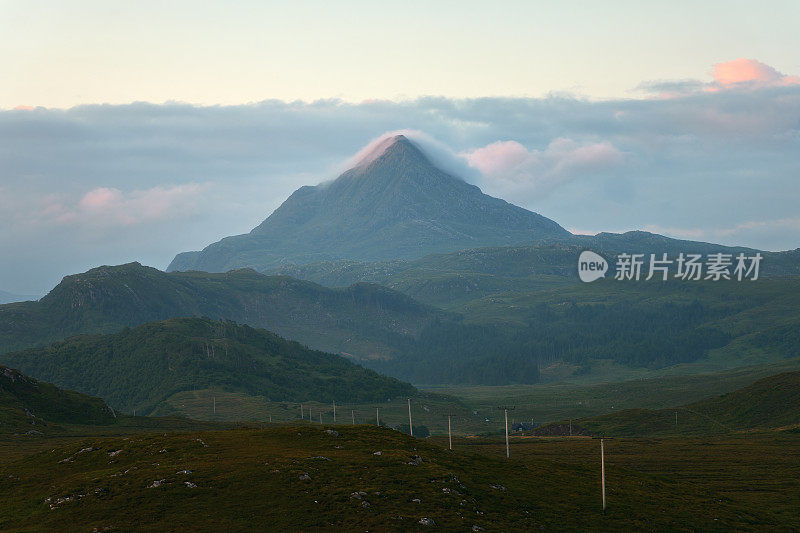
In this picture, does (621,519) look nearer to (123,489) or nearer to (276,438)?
(276,438)

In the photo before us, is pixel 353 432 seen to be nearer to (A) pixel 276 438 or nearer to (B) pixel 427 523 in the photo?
(A) pixel 276 438

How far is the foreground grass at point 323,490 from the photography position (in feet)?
340

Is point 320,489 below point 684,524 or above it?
above

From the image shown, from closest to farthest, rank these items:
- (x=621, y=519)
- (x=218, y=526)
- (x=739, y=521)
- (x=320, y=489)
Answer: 1. (x=218, y=526)
2. (x=320, y=489)
3. (x=621, y=519)
4. (x=739, y=521)

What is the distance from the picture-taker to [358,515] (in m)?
103

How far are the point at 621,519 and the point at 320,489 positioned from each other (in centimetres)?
4520

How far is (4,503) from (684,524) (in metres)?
100.0

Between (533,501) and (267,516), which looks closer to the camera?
(267,516)

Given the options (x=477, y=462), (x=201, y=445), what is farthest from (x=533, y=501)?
(x=201, y=445)

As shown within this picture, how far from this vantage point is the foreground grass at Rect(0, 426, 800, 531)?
10356 cm

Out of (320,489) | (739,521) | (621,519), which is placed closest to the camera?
(320,489)

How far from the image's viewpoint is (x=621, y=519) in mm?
119562

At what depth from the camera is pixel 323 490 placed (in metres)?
110

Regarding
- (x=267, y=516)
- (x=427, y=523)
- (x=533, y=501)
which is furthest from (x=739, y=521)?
(x=267, y=516)
